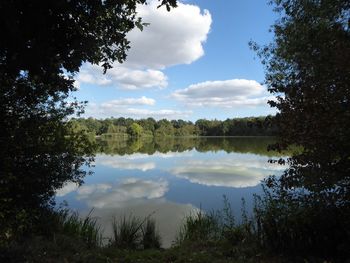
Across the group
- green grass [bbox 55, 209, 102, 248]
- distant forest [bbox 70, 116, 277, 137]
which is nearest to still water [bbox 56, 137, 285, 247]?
green grass [bbox 55, 209, 102, 248]

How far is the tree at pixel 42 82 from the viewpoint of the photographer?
4.53 m

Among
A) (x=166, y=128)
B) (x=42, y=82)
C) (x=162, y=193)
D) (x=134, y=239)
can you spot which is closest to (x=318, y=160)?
(x=42, y=82)

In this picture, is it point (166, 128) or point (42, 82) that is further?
point (166, 128)

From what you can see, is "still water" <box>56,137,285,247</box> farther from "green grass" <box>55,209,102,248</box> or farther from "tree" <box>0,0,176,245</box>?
"tree" <box>0,0,176,245</box>

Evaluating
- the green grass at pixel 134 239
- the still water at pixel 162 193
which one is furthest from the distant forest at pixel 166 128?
the green grass at pixel 134 239

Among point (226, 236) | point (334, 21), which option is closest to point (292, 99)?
point (226, 236)

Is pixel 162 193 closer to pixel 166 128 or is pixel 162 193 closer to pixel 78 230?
pixel 78 230

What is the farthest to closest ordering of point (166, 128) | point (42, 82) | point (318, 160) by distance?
point (166, 128) < point (42, 82) < point (318, 160)

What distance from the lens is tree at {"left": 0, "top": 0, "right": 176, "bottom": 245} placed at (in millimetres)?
4527

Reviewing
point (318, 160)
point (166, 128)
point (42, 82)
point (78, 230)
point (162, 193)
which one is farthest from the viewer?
point (166, 128)

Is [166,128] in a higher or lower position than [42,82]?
higher

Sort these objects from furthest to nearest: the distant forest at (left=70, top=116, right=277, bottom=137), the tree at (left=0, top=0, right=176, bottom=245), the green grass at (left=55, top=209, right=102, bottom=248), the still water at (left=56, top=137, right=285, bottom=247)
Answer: the distant forest at (left=70, top=116, right=277, bottom=137) < the still water at (left=56, top=137, right=285, bottom=247) < the green grass at (left=55, top=209, right=102, bottom=248) < the tree at (left=0, top=0, right=176, bottom=245)

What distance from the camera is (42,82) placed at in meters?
5.57

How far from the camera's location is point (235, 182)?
60.8 feet
